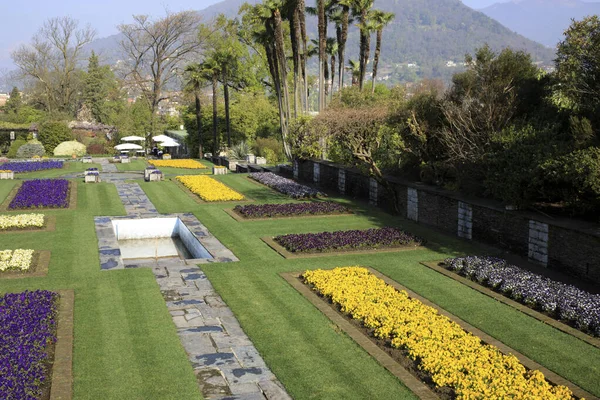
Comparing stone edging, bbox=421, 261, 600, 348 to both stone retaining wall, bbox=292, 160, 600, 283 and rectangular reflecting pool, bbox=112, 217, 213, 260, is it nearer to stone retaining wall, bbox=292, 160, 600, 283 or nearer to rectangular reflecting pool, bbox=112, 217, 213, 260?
stone retaining wall, bbox=292, 160, 600, 283

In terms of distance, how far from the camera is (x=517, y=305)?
13.1 meters

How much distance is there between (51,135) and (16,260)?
4791cm

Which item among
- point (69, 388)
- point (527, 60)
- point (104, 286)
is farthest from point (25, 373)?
point (527, 60)

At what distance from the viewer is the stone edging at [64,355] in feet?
30.1

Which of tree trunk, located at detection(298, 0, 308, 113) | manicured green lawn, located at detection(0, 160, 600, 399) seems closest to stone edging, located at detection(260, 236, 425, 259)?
manicured green lawn, located at detection(0, 160, 600, 399)

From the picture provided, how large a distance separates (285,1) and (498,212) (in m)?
19.5

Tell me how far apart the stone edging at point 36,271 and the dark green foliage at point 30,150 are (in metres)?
41.7

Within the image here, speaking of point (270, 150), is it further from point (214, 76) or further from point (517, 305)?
point (517, 305)

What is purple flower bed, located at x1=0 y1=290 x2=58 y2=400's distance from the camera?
915 cm

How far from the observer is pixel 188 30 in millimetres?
72438

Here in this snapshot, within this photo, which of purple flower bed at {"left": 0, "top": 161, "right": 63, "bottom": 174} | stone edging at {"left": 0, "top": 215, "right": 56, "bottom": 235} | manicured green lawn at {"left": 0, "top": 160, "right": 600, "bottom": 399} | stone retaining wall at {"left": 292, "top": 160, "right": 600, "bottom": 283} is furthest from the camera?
purple flower bed at {"left": 0, "top": 161, "right": 63, "bottom": 174}

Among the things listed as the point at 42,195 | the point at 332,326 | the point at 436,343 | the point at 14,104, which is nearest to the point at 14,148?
the point at 42,195

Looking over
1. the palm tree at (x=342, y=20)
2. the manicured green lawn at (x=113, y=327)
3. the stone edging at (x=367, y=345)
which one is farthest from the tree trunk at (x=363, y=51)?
the stone edging at (x=367, y=345)

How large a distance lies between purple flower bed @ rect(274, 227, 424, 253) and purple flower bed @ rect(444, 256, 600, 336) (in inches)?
98.1
